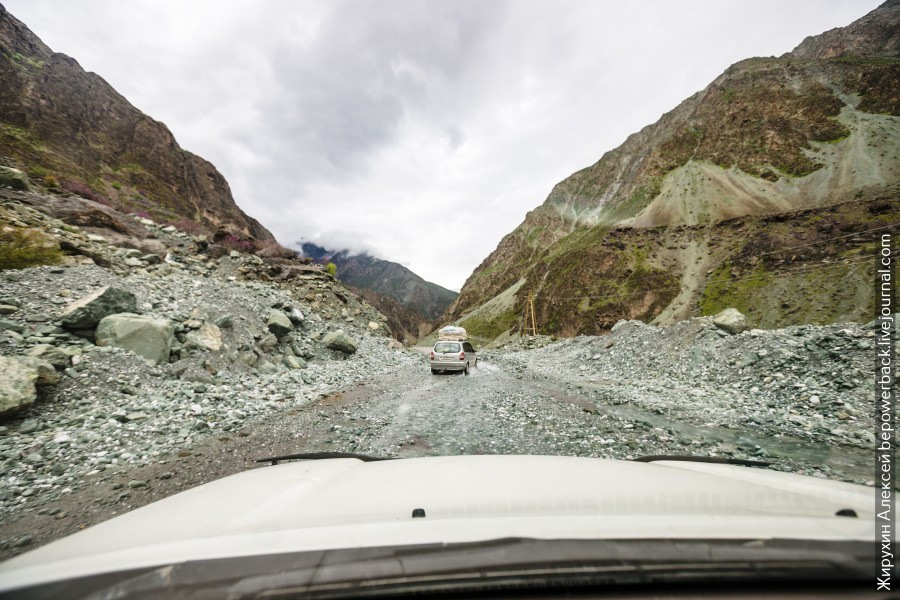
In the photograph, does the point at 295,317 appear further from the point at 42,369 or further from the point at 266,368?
the point at 42,369

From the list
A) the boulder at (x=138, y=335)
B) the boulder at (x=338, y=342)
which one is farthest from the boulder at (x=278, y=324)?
the boulder at (x=138, y=335)

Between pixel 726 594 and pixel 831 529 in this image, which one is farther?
pixel 831 529

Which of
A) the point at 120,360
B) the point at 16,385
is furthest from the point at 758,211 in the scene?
the point at 16,385

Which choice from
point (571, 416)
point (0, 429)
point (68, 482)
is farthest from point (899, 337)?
point (0, 429)

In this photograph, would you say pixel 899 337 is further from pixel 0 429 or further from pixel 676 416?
pixel 0 429

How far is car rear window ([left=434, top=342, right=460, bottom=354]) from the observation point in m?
17.3

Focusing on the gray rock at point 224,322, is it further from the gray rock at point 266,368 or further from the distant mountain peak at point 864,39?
the distant mountain peak at point 864,39

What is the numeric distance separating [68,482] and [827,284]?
59514 millimetres

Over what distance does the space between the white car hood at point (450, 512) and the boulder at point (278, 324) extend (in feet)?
45.3

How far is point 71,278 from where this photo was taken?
10.6 meters

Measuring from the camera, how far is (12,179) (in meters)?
16.0

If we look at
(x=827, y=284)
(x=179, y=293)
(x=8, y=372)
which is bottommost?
(x=8, y=372)

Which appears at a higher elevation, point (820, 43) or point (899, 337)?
point (820, 43)

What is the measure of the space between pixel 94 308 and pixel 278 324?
648cm
